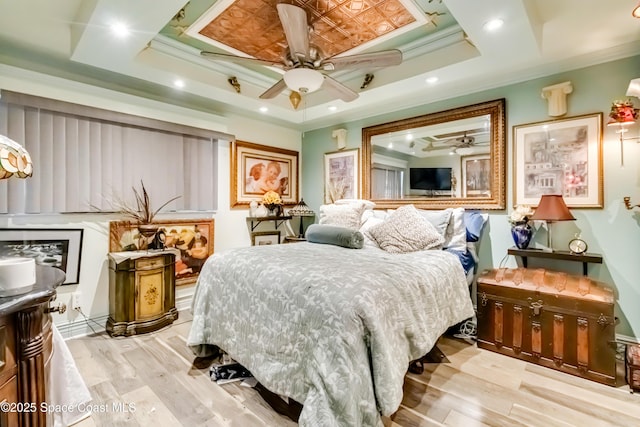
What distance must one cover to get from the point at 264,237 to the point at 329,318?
2.99m

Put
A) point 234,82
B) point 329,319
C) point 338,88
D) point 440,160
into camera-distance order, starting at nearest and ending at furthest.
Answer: point 329,319
point 338,88
point 234,82
point 440,160

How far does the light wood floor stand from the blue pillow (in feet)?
3.42

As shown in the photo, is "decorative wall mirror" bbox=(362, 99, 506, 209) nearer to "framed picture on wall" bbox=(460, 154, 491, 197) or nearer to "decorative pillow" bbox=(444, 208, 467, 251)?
"framed picture on wall" bbox=(460, 154, 491, 197)

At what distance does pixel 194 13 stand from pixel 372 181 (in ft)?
8.68

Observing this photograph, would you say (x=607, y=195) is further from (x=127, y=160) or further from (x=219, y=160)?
(x=127, y=160)

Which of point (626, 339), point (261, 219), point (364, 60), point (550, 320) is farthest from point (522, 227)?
point (261, 219)

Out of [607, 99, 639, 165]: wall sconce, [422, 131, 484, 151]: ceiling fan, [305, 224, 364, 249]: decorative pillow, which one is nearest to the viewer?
[607, 99, 639, 165]: wall sconce

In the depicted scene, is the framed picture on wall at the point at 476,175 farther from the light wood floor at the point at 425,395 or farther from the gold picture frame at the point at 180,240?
the gold picture frame at the point at 180,240

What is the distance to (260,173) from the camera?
4.34 m

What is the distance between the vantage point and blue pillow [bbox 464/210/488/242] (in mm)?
2980

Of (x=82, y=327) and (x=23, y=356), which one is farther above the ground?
(x=23, y=356)

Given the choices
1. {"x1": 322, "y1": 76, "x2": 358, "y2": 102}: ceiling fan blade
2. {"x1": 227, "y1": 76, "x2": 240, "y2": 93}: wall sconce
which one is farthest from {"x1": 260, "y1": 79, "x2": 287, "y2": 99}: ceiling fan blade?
{"x1": 227, "y1": 76, "x2": 240, "y2": 93}: wall sconce

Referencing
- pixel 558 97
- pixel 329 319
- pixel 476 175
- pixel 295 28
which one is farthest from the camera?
pixel 476 175

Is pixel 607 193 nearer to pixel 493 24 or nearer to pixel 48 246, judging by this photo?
pixel 493 24
